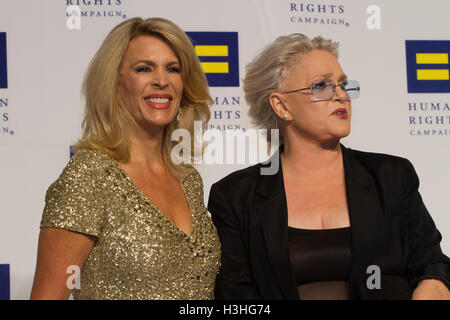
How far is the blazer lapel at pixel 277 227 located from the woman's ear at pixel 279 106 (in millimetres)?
217

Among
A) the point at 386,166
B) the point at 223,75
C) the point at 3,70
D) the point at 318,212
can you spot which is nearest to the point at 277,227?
the point at 318,212

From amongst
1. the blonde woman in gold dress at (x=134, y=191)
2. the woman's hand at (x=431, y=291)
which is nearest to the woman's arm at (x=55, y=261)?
the blonde woman in gold dress at (x=134, y=191)

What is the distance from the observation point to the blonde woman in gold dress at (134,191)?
1749 millimetres

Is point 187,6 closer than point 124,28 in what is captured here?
No

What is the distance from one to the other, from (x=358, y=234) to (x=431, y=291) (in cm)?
29

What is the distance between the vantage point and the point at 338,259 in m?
1.94

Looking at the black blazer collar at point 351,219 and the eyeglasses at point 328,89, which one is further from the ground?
the eyeglasses at point 328,89

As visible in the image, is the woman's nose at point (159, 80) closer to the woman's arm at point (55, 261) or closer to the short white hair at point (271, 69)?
the short white hair at point (271, 69)

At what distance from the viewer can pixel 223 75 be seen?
2.77m

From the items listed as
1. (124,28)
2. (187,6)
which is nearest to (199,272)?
(124,28)

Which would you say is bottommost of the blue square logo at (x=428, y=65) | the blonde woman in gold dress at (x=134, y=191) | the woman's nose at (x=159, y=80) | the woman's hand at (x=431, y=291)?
the woman's hand at (x=431, y=291)

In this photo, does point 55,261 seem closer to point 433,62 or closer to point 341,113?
point 341,113
